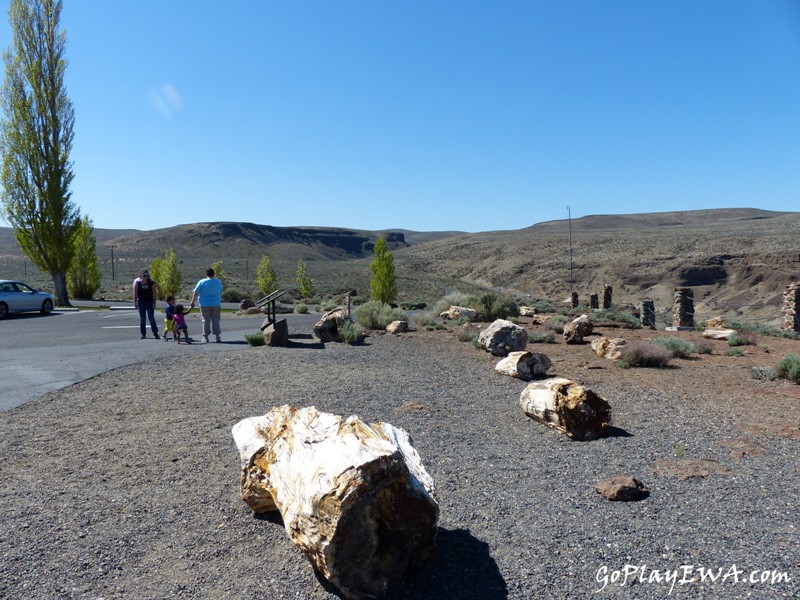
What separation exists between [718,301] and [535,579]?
176ft

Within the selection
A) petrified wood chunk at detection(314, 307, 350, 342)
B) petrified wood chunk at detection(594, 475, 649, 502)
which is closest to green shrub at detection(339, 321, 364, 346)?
petrified wood chunk at detection(314, 307, 350, 342)

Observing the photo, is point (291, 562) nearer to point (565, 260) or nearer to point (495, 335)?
point (495, 335)

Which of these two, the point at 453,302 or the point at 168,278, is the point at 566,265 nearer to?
the point at 453,302

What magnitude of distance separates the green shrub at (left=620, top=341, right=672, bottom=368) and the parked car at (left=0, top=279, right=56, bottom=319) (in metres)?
20.7

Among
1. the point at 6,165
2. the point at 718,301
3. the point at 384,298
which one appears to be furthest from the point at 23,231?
the point at 718,301

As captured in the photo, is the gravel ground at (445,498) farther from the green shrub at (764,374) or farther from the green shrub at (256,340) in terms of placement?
the green shrub at (256,340)

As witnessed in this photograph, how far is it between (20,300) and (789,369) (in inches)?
932

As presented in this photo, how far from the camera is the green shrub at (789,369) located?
32.0 feet

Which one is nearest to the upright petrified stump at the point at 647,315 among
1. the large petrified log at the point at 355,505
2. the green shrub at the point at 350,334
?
the green shrub at the point at 350,334

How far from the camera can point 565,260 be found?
Answer: 245 feet

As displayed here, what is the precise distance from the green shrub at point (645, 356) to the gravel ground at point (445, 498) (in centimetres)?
231

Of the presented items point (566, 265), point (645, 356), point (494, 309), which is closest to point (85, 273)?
point (494, 309)

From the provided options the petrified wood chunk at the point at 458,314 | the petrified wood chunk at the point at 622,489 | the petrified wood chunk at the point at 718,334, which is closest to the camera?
the petrified wood chunk at the point at 622,489

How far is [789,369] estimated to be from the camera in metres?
9.87
